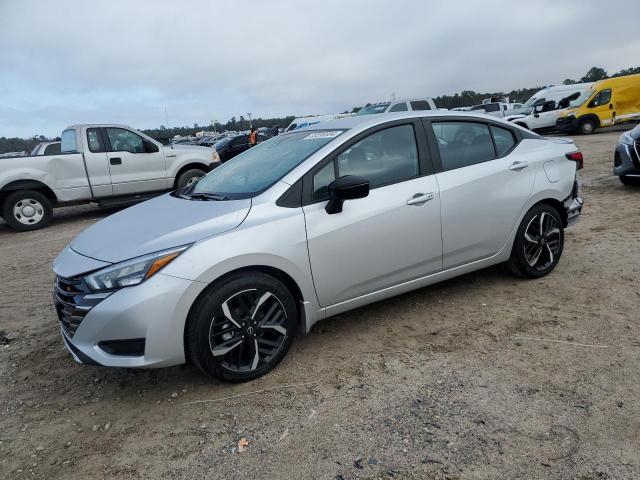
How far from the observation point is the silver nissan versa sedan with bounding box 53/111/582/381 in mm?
2734

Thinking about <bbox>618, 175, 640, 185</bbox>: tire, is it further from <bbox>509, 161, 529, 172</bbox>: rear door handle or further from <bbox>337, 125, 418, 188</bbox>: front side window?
<bbox>337, 125, 418, 188</bbox>: front side window

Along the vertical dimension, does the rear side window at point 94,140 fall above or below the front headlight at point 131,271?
above

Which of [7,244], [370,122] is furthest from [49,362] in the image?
[7,244]

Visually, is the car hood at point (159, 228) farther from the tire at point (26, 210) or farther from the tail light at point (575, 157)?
the tire at point (26, 210)

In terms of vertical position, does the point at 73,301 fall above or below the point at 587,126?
above

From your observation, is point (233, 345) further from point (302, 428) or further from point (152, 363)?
point (302, 428)

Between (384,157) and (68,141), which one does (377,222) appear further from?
(68,141)

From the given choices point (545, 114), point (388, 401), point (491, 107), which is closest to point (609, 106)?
point (545, 114)

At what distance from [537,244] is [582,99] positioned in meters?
18.8

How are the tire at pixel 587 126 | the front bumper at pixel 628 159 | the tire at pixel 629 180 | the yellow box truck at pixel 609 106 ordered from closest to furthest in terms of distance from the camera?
the front bumper at pixel 628 159 < the tire at pixel 629 180 < the yellow box truck at pixel 609 106 < the tire at pixel 587 126

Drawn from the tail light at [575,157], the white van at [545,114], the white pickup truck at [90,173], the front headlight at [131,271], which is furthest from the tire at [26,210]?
the white van at [545,114]

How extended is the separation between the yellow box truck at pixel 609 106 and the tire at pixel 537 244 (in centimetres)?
Answer: 1793

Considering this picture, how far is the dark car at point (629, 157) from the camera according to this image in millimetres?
7453

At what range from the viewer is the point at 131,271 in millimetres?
2709
